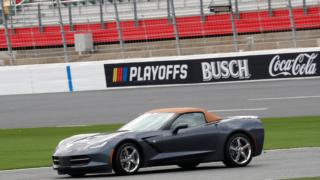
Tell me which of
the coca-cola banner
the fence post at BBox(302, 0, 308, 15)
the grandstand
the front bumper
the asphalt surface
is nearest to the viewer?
the front bumper

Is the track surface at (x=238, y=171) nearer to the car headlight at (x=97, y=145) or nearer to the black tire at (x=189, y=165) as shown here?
the black tire at (x=189, y=165)

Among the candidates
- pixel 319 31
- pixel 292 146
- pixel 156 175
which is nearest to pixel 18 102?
pixel 319 31

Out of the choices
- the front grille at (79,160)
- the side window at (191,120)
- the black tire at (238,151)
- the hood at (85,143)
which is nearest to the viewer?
the front grille at (79,160)

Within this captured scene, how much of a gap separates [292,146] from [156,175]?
198 inches

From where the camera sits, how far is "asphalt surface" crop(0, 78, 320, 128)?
25047 mm

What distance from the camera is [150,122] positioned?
13.8m

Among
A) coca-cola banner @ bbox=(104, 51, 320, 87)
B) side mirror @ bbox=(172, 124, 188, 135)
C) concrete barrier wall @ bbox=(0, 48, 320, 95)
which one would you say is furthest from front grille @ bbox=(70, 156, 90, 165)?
concrete barrier wall @ bbox=(0, 48, 320, 95)

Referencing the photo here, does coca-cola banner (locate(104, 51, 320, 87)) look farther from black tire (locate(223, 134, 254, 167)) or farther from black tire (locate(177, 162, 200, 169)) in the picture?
black tire (locate(223, 134, 254, 167))

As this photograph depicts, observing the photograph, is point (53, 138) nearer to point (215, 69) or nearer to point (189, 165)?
point (189, 165)

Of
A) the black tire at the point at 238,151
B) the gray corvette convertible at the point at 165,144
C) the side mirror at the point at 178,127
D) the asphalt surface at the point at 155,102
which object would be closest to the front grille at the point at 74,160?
the gray corvette convertible at the point at 165,144

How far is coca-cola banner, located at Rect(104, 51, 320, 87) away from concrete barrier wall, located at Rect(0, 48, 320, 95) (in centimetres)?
26

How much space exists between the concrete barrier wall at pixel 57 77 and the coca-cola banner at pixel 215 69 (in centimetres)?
26

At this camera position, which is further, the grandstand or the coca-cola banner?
the grandstand

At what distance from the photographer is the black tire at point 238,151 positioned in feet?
45.7
